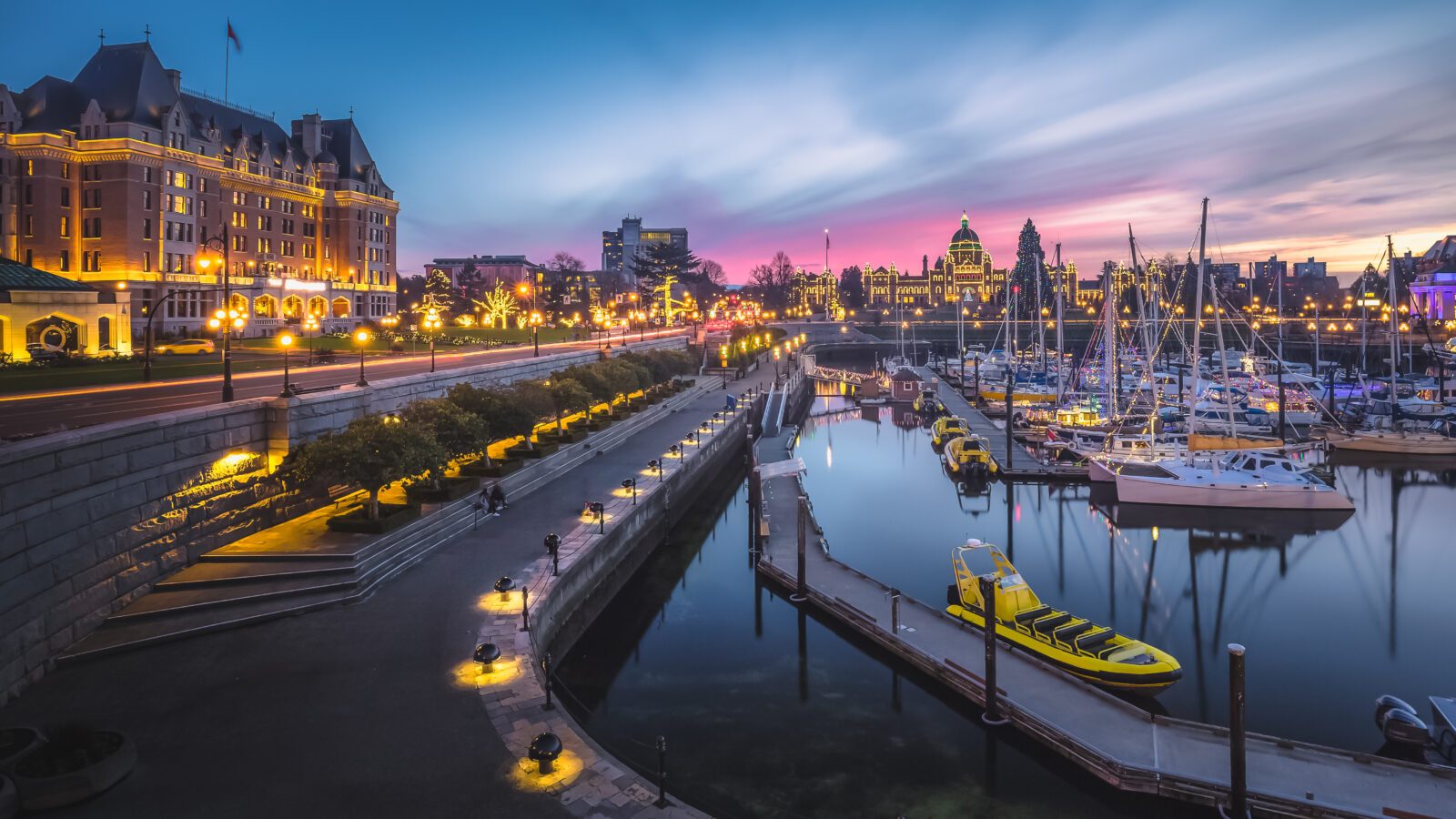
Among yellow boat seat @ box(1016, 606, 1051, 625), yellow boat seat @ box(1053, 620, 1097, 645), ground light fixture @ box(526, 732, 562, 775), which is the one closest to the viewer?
ground light fixture @ box(526, 732, 562, 775)

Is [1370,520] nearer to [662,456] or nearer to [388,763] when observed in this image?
[662,456]

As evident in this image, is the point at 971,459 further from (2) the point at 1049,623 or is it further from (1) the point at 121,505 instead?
(1) the point at 121,505

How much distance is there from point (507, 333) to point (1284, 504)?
70.2 m

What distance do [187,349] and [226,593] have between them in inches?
1487

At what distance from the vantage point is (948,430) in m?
58.7

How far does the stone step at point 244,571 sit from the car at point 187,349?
3284cm

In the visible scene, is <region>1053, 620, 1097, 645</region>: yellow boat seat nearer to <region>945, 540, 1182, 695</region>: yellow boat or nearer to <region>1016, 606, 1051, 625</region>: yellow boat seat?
<region>945, 540, 1182, 695</region>: yellow boat

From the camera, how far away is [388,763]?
46.7 ft

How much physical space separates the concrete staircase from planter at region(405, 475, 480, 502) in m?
1.88

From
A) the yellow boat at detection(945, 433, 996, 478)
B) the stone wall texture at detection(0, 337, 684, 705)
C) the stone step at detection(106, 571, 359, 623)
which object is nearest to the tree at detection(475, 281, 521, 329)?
the yellow boat at detection(945, 433, 996, 478)

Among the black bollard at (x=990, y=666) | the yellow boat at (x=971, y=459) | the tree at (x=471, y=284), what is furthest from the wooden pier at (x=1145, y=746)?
the tree at (x=471, y=284)

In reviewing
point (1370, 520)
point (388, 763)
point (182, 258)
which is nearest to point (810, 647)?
point (388, 763)

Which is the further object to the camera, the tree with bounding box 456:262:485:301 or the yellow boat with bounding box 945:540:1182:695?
the tree with bounding box 456:262:485:301

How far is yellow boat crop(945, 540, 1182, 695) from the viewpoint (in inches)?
812
